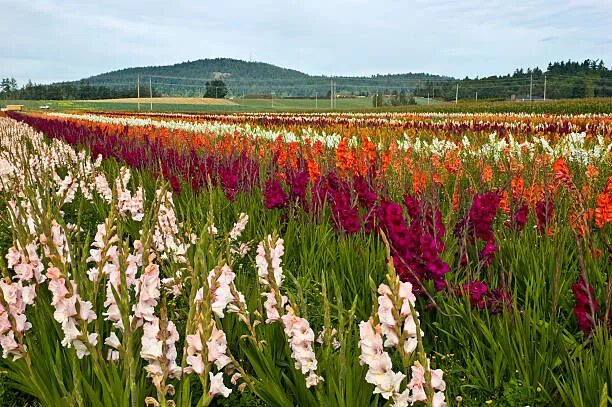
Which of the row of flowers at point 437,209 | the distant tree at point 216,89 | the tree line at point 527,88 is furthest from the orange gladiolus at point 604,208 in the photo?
the distant tree at point 216,89

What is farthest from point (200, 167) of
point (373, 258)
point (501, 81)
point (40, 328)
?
point (501, 81)

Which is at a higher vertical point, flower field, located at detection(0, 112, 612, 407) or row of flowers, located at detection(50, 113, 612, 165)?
row of flowers, located at detection(50, 113, 612, 165)

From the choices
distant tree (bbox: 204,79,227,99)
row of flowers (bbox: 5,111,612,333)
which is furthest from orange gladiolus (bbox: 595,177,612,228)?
distant tree (bbox: 204,79,227,99)

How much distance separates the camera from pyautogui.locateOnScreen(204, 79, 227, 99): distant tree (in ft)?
304

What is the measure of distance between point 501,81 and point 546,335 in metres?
97.4

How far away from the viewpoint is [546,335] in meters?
2.03

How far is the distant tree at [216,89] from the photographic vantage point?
92750mm

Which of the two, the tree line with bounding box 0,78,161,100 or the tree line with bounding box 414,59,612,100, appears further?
the tree line with bounding box 0,78,161,100

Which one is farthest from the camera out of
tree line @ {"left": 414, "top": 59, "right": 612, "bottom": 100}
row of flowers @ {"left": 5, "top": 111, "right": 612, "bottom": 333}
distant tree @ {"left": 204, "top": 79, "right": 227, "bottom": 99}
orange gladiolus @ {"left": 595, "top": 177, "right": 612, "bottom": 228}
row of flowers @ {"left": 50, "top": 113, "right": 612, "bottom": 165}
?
distant tree @ {"left": 204, "top": 79, "right": 227, "bottom": 99}

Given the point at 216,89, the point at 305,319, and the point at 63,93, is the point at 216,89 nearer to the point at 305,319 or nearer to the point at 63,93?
the point at 63,93

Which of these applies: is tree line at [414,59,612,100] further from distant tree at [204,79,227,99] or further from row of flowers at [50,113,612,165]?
row of flowers at [50,113,612,165]

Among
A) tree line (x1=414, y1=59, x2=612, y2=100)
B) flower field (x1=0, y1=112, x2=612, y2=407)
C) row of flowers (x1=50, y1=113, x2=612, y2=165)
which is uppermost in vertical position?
tree line (x1=414, y1=59, x2=612, y2=100)

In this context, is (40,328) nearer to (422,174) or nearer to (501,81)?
(422,174)

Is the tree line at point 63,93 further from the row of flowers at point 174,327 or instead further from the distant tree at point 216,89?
the row of flowers at point 174,327
